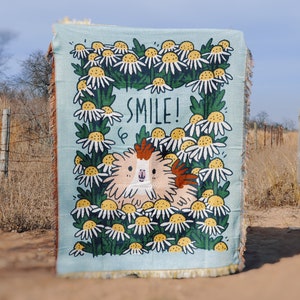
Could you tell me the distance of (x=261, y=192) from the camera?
8703 millimetres

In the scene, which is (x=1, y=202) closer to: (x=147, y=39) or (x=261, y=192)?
(x=147, y=39)

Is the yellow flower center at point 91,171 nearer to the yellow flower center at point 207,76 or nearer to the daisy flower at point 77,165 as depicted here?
the daisy flower at point 77,165

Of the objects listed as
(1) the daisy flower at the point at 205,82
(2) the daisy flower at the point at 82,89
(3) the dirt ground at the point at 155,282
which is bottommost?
(3) the dirt ground at the point at 155,282

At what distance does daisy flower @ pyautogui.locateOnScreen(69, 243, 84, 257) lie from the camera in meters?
4.41

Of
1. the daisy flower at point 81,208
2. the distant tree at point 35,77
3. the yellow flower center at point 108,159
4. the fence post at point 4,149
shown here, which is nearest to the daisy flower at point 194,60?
the yellow flower center at point 108,159

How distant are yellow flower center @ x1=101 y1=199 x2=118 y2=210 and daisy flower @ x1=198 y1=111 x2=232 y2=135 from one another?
989mm

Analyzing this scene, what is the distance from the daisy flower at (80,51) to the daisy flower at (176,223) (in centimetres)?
155

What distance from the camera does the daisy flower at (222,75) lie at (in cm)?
450

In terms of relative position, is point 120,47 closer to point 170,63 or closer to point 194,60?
point 170,63

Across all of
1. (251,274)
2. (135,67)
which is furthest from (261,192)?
(135,67)

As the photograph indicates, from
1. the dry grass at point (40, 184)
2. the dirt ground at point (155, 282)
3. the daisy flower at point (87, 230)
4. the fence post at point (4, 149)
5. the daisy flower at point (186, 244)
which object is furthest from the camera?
the fence post at point (4, 149)

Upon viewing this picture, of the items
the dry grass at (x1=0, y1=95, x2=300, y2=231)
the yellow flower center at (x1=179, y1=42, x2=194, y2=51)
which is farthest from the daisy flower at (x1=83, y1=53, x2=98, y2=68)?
the dry grass at (x1=0, y1=95, x2=300, y2=231)

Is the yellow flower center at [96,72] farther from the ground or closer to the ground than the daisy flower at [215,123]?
farther from the ground

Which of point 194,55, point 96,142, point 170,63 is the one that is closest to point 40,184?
point 96,142
